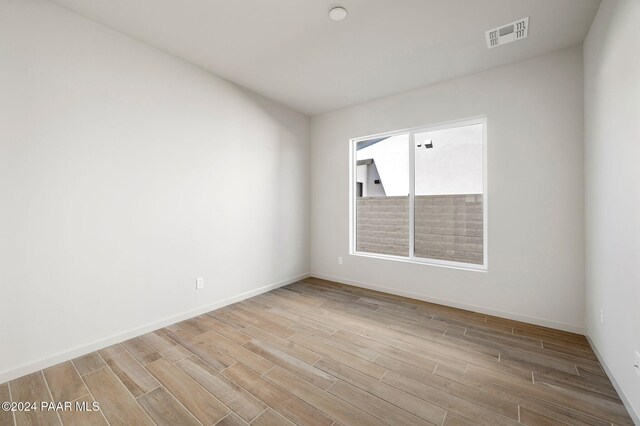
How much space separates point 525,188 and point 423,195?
3.64ft

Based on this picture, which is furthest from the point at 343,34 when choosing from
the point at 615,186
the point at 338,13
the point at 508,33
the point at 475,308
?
the point at 475,308

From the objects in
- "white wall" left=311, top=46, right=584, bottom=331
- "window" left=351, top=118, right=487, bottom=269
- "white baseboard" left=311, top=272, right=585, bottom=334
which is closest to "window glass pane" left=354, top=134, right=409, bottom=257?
"window" left=351, top=118, right=487, bottom=269

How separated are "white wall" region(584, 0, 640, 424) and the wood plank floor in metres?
0.32

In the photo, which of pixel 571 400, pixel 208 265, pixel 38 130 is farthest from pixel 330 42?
pixel 571 400

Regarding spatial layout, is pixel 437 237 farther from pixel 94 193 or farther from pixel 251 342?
pixel 94 193

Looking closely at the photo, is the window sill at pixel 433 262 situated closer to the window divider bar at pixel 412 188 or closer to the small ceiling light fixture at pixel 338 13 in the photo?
the window divider bar at pixel 412 188

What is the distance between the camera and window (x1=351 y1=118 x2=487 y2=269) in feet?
10.6

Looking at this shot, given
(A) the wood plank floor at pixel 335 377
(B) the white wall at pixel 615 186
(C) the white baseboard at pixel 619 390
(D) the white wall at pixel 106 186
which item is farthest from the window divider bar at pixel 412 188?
(D) the white wall at pixel 106 186

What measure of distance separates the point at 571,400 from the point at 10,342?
3.74 m

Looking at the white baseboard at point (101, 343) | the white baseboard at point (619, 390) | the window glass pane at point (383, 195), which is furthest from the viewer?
the window glass pane at point (383, 195)

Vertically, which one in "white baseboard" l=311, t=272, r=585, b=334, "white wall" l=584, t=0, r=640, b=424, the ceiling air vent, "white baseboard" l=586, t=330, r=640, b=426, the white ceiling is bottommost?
"white baseboard" l=586, t=330, r=640, b=426

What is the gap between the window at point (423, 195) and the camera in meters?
3.22

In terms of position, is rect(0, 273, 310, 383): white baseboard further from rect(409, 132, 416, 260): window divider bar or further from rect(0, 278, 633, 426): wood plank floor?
rect(409, 132, 416, 260): window divider bar

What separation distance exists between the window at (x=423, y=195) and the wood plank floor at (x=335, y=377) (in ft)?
3.23
